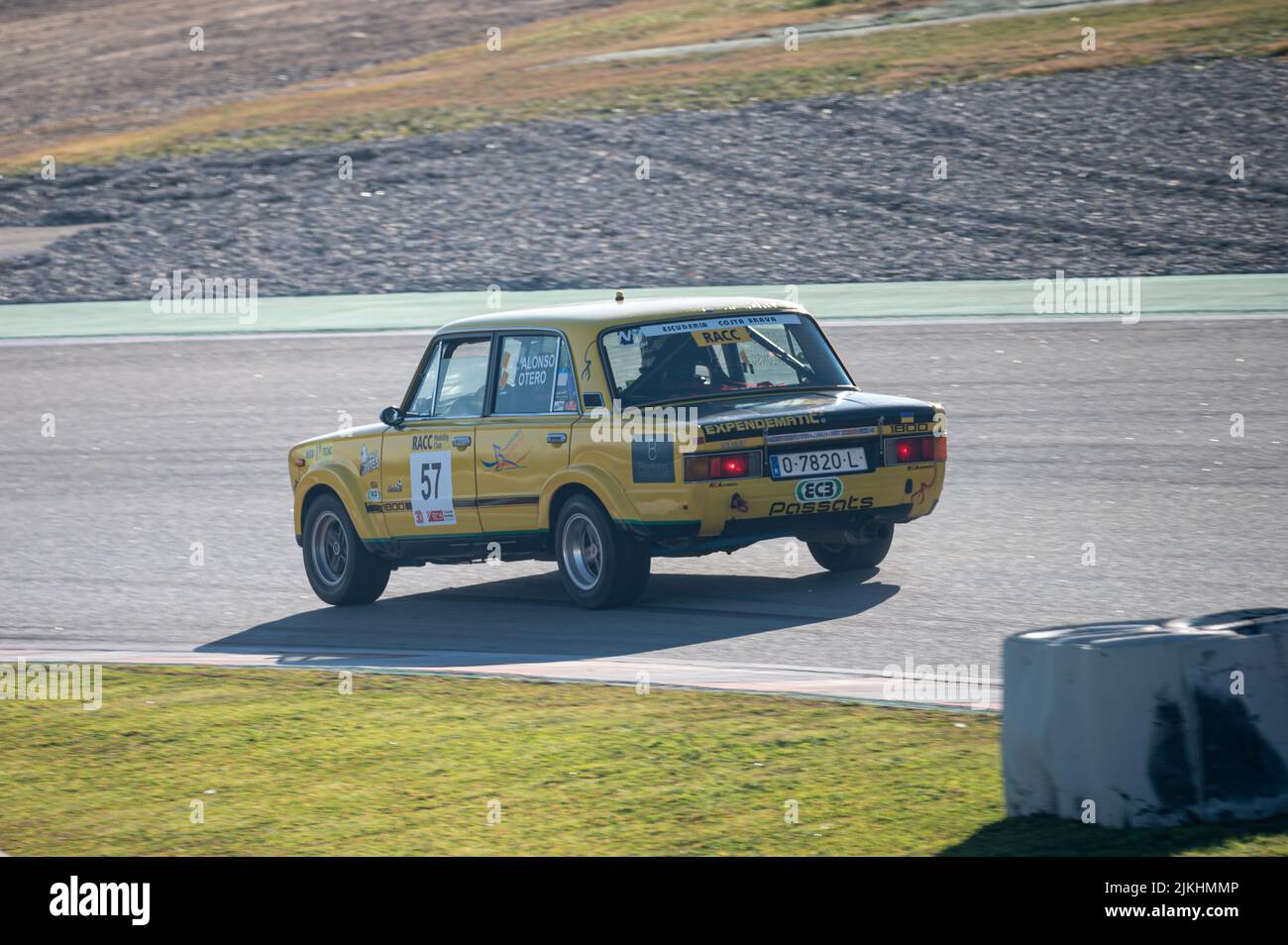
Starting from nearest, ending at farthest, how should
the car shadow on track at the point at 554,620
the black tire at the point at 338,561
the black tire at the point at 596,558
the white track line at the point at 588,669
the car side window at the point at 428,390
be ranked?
1. the white track line at the point at 588,669
2. the car shadow on track at the point at 554,620
3. the black tire at the point at 596,558
4. the car side window at the point at 428,390
5. the black tire at the point at 338,561

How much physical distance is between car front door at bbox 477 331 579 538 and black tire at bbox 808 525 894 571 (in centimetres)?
173

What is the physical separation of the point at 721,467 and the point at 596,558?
3.44 ft

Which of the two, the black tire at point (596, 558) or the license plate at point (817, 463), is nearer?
the license plate at point (817, 463)

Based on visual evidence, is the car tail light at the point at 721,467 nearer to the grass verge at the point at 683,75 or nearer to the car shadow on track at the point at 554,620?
the car shadow on track at the point at 554,620

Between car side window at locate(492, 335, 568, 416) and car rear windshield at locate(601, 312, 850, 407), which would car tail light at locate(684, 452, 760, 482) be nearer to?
car rear windshield at locate(601, 312, 850, 407)

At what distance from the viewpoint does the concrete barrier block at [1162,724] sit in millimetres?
5723

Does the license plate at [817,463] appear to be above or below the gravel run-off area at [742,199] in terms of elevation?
below

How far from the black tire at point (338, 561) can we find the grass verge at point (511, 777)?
273cm

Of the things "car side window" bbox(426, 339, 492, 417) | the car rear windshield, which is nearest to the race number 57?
"car side window" bbox(426, 339, 492, 417)

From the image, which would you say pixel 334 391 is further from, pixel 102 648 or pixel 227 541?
pixel 102 648

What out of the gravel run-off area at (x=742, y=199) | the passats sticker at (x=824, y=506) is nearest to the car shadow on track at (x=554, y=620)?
the passats sticker at (x=824, y=506)

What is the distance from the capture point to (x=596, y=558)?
10453mm

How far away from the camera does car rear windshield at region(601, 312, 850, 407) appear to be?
10.4m

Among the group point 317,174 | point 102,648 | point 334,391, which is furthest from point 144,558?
point 317,174
